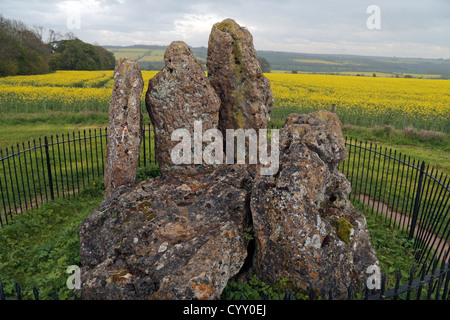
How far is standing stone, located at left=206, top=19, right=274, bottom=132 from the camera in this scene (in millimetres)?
9133

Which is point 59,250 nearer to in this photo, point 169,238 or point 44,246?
point 44,246

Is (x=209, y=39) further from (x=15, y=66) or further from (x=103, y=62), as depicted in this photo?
(x=103, y=62)

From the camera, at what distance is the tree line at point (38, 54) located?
38156 mm

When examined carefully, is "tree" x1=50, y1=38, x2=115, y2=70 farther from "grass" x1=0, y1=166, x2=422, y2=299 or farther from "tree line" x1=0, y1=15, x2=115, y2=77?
"grass" x1=0, y1=166, x2=422, y2=299

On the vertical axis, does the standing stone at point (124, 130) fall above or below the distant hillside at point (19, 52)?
below

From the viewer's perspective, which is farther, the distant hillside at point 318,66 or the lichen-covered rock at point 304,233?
the distant hillside at point 318,66

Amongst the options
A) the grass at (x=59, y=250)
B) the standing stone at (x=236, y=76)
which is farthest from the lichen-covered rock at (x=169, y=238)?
the standing stone at (x=236, y=76)

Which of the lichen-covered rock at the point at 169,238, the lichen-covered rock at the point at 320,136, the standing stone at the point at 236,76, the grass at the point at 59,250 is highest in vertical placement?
the standing stone at the point at 236,76

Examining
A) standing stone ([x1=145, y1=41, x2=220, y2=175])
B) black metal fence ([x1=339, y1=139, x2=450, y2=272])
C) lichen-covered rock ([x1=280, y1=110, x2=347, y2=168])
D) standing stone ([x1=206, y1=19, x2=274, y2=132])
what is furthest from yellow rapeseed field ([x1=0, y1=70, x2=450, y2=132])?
lichen-covered rock ([x1=280, y1=110, x2=347, y2=168])

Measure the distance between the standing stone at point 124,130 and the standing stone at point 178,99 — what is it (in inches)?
19.4

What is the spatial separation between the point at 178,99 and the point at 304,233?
14.5ft

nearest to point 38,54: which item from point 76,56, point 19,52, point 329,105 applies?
point 19,52

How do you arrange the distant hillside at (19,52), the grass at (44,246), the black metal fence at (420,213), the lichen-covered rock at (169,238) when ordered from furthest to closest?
the distant hillside at (19,52) → the black metal fence at (420,213) → the grass at (44,246) → the lichen-covered rock at (169,238)

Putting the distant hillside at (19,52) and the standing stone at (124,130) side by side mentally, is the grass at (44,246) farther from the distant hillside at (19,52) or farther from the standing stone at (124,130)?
the distant hillside at (19,52)
